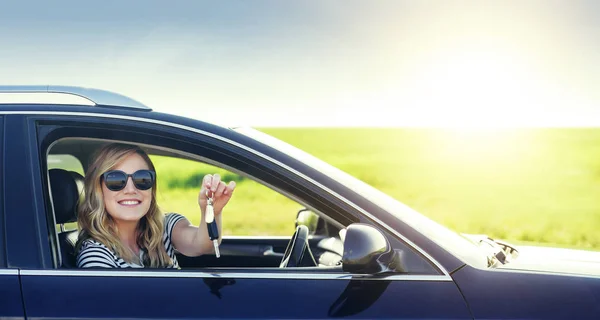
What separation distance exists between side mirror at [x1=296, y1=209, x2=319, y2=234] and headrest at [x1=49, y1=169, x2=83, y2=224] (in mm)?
1717

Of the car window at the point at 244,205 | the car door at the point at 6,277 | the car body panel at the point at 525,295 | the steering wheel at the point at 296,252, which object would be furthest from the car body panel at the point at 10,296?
the car window at the point at 244,205

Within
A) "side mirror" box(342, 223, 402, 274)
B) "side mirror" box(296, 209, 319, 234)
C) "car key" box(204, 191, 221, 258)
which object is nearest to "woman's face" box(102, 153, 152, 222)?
"car key" box(204, 191, 221, 258)

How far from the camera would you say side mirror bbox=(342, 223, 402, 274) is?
7.47 feet

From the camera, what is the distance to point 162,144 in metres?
2.60

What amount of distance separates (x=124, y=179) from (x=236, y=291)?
766mm

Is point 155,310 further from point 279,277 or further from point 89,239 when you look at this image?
point 89,239

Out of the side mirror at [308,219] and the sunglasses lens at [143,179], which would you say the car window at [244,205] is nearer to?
the side mirror at [308,219]

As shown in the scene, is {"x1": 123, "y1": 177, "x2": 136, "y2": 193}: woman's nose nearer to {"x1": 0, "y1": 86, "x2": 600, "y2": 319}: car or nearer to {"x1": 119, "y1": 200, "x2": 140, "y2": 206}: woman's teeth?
{"x1": 119, "y1": 200, "x2": 140, "y2": 206}: woman's teeth

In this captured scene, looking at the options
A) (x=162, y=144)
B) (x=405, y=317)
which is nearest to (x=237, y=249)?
(x=162, y=144)

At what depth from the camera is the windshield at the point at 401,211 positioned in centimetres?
248

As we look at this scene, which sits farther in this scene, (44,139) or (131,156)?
(131,156)

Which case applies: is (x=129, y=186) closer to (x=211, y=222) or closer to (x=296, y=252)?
(x=211, y=222)

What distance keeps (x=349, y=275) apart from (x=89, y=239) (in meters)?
1.06

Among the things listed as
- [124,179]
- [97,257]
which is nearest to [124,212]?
[124,179]
